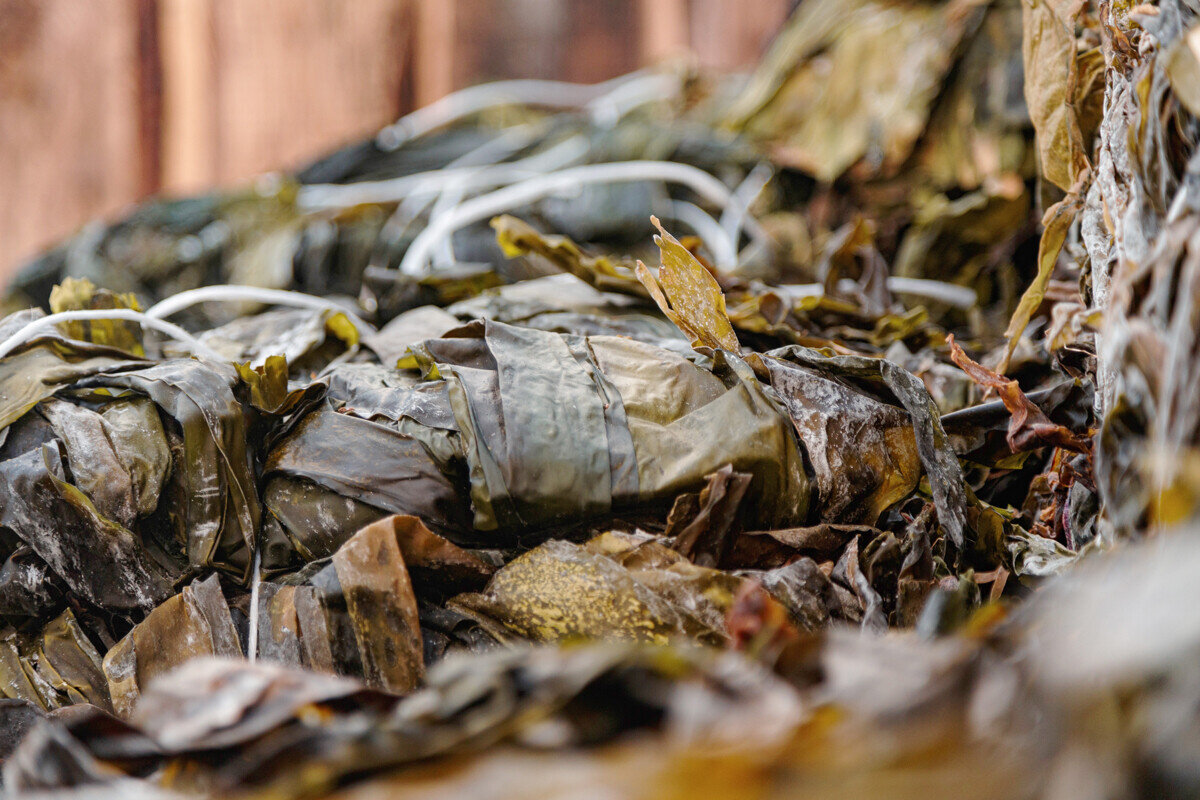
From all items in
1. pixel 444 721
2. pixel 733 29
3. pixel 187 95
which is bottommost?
pixel 444 721

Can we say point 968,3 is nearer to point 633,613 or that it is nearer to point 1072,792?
point 633,613

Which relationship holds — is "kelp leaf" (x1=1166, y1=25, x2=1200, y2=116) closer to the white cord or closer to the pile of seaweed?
the pile of seaweed

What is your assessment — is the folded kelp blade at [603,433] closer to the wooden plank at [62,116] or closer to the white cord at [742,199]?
the white cord at [742,199]

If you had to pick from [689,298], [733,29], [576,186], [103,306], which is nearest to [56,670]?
[103,306]

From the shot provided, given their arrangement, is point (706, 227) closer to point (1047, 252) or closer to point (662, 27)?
point (1047, 252)

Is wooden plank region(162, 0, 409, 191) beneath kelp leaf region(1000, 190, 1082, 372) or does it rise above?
above

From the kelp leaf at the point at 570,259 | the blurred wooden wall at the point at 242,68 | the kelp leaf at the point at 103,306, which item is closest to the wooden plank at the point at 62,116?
the blurred wooden wall at the point at 242,68

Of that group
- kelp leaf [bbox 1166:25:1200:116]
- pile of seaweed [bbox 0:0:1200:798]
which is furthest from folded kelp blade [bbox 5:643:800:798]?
kelp leaf [bbox 1166:25:1200:116]
